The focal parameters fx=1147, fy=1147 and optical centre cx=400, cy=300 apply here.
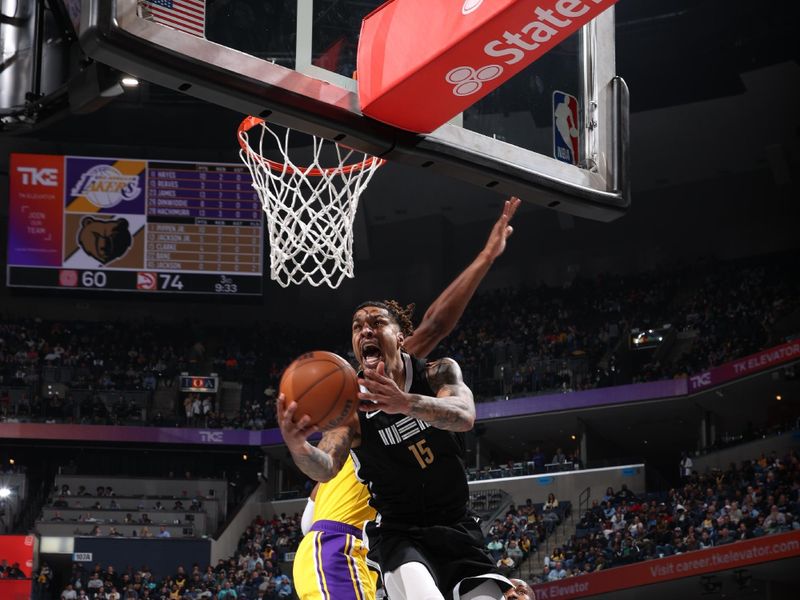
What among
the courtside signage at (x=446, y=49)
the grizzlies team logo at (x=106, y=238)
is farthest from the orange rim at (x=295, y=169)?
the grizzlies team logo at (x=106, y=238)

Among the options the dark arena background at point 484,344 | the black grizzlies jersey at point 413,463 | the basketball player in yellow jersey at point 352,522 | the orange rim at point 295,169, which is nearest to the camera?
the black grizzlies jersey at point 413,463

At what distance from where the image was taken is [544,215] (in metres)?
32.2

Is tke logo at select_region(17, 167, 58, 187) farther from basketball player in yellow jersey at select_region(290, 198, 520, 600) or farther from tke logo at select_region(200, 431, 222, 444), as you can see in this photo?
basketball player in yellow jersey at select_region(290, 198, 520, 600)

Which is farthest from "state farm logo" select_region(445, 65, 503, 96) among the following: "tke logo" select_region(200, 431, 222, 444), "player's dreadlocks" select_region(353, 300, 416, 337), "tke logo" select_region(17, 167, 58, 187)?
"tke logo" select_region(200, 431, 222, 444)

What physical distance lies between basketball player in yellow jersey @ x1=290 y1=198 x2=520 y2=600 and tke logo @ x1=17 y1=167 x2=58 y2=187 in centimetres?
2194

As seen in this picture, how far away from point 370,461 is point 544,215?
89.3ft

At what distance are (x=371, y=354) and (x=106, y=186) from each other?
73.1 ft

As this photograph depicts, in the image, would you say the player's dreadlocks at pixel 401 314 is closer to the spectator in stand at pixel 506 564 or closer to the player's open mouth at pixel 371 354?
the player's open mouth at pixel 371 354

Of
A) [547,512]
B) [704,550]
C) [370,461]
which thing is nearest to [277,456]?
[547,512]

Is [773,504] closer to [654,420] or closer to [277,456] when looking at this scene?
[654,420]

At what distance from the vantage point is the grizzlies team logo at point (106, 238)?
2600 centimetres

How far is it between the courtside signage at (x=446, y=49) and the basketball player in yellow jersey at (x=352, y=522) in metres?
0.80

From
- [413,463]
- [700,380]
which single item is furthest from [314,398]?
[700,380]

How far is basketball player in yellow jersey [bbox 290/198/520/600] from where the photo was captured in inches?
234
